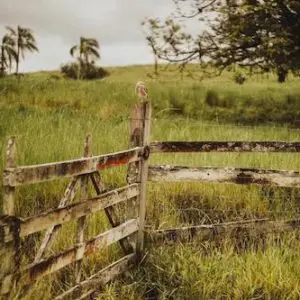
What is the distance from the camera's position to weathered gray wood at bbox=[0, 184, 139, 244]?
9.69ft

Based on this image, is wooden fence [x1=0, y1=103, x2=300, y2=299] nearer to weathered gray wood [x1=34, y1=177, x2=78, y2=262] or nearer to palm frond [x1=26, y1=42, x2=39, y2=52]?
weathered gray wood [x1=34, y1=177, x2=78, y2=262]

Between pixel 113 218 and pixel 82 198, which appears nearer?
pixel 82 198

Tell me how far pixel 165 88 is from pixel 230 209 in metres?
13.4

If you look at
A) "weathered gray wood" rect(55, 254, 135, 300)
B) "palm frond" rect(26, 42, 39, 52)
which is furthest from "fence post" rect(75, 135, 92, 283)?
"palm frond" rect(26, 42, 39, 52)

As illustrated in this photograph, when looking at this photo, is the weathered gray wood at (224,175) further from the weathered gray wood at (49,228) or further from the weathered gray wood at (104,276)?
the weathered gray wood at (49,228)

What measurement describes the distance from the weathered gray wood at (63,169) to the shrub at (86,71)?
146 feet

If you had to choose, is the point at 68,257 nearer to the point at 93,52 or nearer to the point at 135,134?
the point at 135,134

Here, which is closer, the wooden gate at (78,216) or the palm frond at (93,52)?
the wooden gate at (78,216)

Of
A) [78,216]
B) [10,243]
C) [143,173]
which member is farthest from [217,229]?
[10,243]

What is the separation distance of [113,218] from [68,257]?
841 millimetres

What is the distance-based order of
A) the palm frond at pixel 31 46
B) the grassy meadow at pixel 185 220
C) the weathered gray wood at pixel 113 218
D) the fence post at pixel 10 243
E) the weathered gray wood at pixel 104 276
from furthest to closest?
the palm frond at pixel 31 46, the grassy meadow at pixel 185 220, the weathered gray wood at pixel 113 218, the weathered gray wood at pixel 104 276, the fence post at pixel 10 243

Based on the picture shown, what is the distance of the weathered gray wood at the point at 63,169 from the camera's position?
2.89m

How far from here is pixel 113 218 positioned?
14.2 ft

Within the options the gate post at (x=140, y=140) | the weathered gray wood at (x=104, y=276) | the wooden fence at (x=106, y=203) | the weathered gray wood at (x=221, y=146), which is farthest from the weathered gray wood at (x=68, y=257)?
the weathered gray wood at (x=221, y=146)
